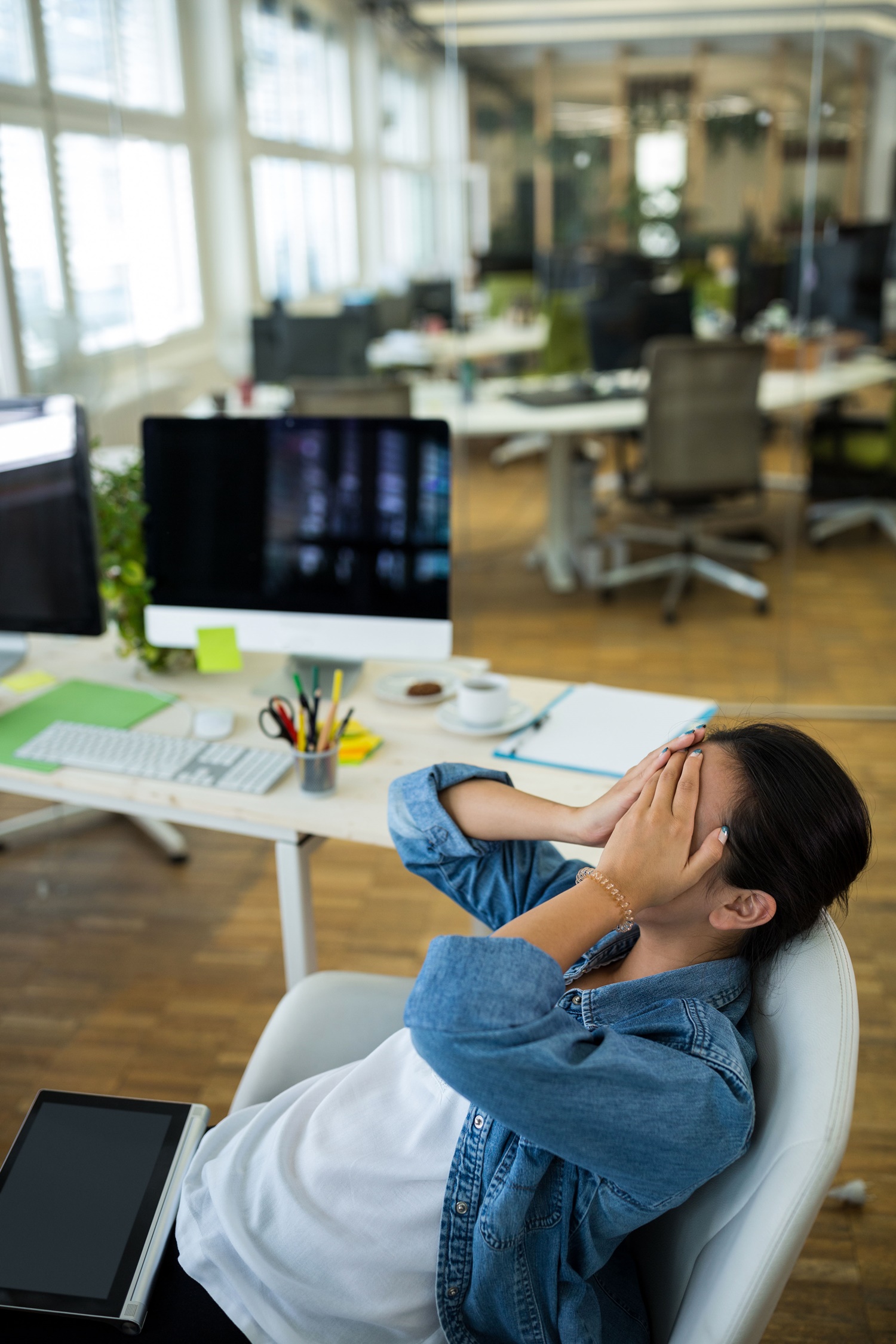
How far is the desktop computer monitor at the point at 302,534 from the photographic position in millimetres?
1810

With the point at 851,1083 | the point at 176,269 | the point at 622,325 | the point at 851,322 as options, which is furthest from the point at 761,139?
the point at 851,1083

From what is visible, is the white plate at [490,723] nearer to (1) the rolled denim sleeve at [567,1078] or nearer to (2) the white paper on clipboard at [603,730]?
(2) the white paper on clipboard at [603,730]

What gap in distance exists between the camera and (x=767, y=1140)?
2.94ft

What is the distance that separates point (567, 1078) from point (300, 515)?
47.6 inches

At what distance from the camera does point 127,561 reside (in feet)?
6.49

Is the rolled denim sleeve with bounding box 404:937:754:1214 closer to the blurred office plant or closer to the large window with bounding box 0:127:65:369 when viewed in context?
the blurred office plant

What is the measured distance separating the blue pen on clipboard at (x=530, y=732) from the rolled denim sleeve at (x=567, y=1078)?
0.76 meters

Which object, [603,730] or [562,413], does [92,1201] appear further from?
[562,413]

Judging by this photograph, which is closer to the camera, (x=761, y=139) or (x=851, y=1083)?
(x=851, y=1083)

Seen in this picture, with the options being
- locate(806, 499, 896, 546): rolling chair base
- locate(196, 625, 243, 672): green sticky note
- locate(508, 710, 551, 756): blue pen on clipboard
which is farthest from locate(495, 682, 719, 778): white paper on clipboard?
locate(806, 499, 896, 546): rolling chair base

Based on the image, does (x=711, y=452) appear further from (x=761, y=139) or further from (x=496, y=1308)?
(x=496, y=1308)

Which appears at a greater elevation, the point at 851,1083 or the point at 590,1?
the point at 590,1

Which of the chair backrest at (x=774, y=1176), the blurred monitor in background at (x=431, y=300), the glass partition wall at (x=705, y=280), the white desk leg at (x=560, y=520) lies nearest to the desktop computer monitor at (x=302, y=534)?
the chair backrest at (x=774, y=1176)

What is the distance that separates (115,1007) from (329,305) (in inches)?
118
